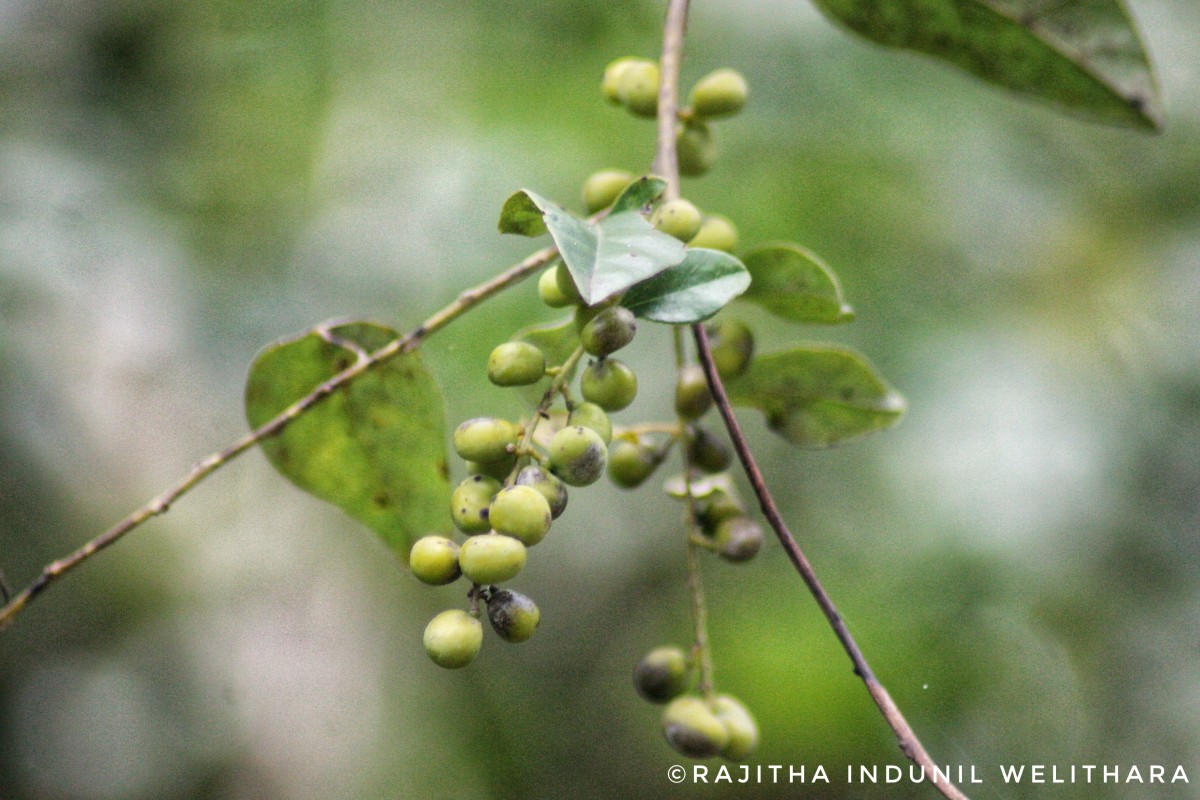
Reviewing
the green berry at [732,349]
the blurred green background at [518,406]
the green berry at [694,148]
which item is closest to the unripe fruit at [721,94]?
the green berry at [694,148]

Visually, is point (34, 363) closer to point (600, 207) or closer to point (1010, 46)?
point (600, 207)

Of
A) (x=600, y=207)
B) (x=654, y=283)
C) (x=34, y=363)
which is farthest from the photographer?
(x=34, y=363)

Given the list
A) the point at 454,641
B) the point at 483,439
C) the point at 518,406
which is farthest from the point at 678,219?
the point at 518,406

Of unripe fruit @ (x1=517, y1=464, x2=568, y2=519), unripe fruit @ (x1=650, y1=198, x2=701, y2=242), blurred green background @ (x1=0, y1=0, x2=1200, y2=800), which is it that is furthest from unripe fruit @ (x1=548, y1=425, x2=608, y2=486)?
blurred green background @ (x1=0, y1=0, x2=1200, y2=800)

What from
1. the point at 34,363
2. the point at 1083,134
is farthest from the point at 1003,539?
the point at 34,363

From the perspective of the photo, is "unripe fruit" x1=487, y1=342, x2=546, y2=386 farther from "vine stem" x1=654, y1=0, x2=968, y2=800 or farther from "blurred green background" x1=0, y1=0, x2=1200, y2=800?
"blurred green background" x1=0, y1=0, x2=1200, y2=800
